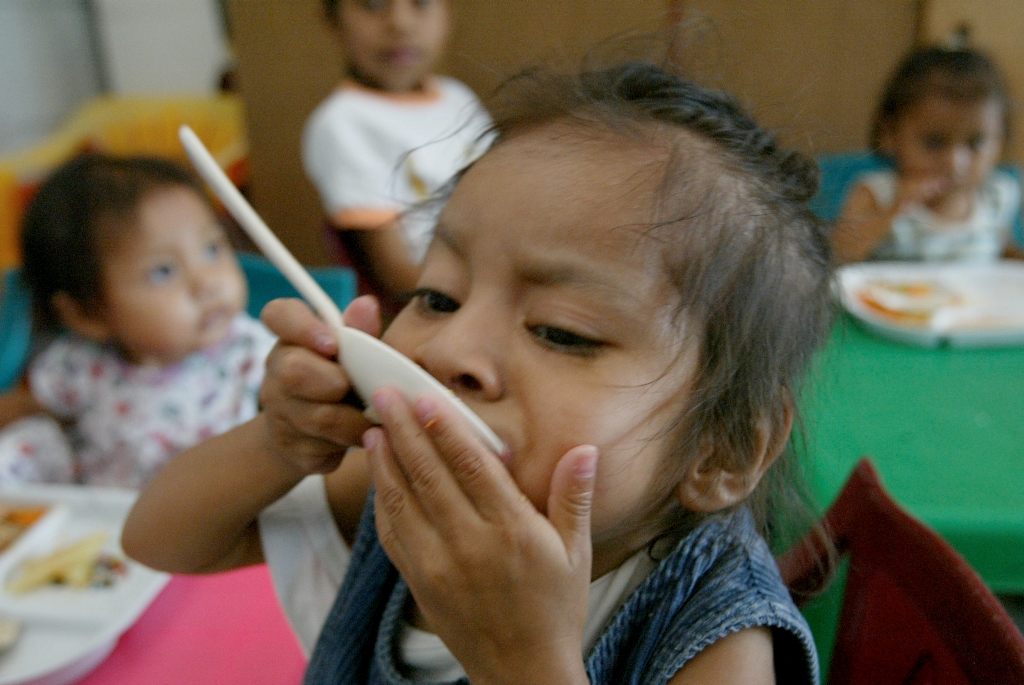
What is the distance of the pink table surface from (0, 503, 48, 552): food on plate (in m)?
0.23

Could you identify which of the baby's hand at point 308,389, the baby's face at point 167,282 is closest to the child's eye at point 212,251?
the baby's face at point 167,282

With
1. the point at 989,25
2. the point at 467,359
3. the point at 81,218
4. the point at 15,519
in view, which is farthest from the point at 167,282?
the point at 989,25

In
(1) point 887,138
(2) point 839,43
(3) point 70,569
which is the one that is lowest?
(3) point 70,569

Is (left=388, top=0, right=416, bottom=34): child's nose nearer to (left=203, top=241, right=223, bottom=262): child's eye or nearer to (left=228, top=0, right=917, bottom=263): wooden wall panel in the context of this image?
(left=228, top=0, right=917, bottom=263): wooden wall panel

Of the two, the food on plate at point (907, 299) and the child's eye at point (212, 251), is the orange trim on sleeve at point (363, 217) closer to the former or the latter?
the child's eye at point (212, 251)

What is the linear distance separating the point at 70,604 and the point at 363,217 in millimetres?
1051

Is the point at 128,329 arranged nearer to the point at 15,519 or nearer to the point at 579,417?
the point at 15,519

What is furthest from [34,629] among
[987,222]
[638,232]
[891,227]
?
[987,222]

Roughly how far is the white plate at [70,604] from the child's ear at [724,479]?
0.56m

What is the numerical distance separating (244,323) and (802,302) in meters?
1.06

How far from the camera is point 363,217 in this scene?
1.64 meters

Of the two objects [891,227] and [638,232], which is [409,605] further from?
[891,227]

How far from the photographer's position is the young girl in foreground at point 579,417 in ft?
1.46

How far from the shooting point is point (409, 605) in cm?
66
